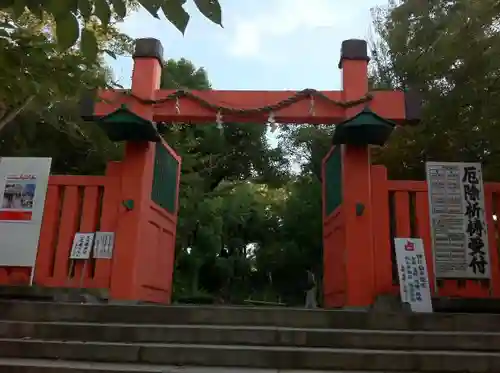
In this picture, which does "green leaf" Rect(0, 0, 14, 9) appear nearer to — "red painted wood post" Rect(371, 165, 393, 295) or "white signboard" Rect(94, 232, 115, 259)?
"white signboard" Rect(94, 232, 115, 259)

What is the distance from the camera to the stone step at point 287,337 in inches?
137

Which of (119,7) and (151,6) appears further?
(119,7)

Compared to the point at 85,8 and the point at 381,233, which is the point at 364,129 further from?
the point at 85,8

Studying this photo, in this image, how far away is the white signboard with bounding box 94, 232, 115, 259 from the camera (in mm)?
5395

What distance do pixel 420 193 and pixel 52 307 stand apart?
3.84 m

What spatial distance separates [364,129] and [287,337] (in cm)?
261

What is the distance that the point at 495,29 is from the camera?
17.4 ft

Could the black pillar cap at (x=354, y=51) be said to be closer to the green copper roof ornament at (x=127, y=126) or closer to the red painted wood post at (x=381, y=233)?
the red painted wood post at (x=381, y=233)

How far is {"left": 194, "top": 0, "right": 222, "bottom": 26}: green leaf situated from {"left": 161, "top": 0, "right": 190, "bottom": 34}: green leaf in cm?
6

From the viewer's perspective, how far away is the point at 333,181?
20.1 feet

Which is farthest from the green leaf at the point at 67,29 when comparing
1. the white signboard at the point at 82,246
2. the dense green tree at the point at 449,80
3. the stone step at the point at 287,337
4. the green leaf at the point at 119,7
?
the white signboard at the point at 82,246

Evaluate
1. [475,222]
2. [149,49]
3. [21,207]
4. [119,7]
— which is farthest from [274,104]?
[119,7]

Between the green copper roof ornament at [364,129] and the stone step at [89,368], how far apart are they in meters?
2.79

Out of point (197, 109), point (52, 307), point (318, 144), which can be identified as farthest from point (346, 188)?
point (318, 144)
